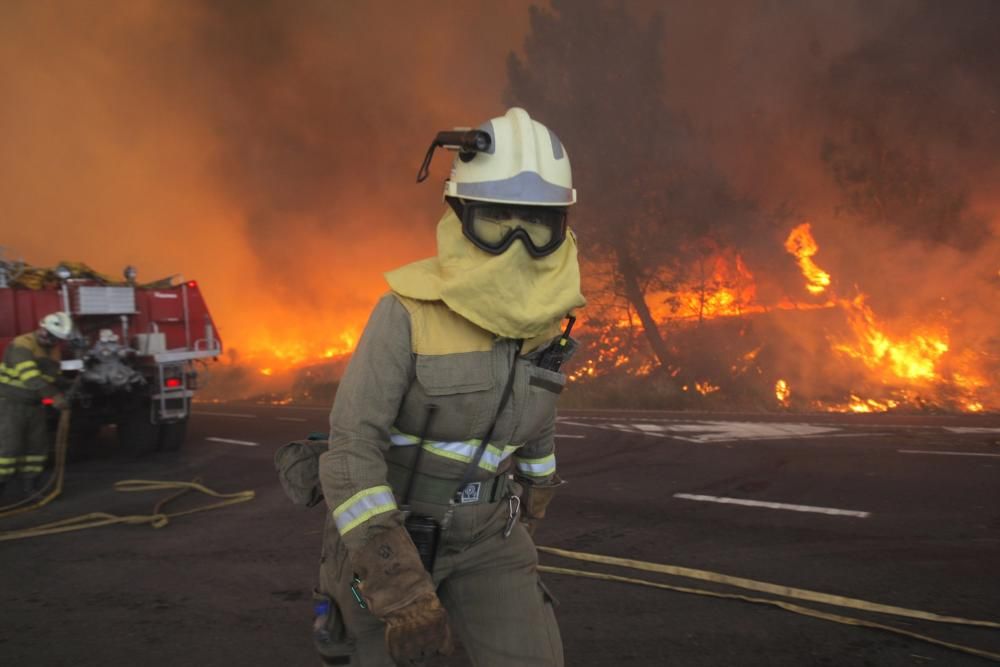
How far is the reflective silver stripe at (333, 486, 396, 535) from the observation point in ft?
5.81

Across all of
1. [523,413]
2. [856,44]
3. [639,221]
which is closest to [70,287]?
[523,413]

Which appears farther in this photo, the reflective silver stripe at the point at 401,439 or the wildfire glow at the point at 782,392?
the wildfire glow at the point at 782,392

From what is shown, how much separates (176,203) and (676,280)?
18.7 meters

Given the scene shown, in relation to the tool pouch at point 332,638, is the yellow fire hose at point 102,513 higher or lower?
lower

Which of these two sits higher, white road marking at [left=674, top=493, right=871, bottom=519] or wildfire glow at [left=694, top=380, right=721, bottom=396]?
wildfire glow at [left=694, top=380, right=721, bottom=396]

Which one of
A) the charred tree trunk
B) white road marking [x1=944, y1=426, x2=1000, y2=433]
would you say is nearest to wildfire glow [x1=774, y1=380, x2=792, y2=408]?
the charred tree trunk

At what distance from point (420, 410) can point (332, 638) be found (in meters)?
0.60

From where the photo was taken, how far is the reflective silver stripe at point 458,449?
2.00 m

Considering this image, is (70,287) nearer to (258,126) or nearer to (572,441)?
(572,441)

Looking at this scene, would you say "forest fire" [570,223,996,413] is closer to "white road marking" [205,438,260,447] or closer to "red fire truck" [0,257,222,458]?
"white road marking" [205,438,260,447]

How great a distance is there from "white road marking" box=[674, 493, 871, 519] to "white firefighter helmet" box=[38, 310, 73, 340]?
603 centimetres

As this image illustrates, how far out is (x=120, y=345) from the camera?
9.27 meters

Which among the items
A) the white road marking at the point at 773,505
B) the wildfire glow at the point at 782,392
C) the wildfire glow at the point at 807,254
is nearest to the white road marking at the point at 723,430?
the white road marking at the point at 773,505

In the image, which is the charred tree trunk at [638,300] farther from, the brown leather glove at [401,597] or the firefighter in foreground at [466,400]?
the brown leather glove at [401,597]
